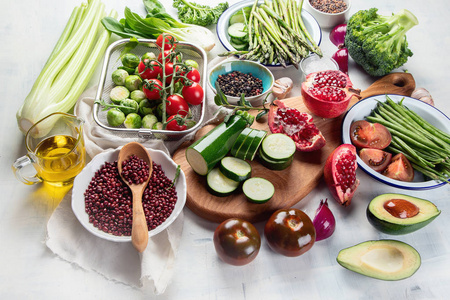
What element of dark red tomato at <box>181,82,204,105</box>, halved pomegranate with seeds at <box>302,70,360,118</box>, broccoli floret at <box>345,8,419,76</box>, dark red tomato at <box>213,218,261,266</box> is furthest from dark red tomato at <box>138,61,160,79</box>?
broccoli floret at <box>345,8,419,76</box>

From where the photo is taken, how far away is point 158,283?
79.0 inches

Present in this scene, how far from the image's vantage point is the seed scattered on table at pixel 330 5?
337 cm

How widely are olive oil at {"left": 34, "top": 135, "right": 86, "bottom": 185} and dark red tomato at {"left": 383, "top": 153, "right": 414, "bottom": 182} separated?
1996 millimetres

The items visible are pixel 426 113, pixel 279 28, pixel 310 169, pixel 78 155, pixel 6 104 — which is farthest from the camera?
pixel 279 28

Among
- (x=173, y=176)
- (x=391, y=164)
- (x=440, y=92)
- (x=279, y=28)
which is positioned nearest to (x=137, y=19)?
(x=279, y=28)

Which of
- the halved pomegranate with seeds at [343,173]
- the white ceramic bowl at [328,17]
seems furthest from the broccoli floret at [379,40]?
the halved pomegranate with seeds at [343,173]

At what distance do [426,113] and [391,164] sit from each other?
564 millimetres

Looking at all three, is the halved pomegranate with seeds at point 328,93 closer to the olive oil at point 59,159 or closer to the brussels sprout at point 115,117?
the brussels sprout at point 115,117

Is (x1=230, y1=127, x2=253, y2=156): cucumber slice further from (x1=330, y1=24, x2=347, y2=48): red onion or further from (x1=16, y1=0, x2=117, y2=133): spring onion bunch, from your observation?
(x1=330, y1=24, x2=347, y2=48): red onion

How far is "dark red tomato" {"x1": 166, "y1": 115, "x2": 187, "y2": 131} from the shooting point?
2357 mm

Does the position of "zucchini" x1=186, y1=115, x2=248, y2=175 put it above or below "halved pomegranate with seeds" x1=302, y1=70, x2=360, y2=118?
below

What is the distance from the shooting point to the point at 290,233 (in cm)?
198

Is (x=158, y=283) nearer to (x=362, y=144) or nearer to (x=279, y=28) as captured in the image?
(x=362, y=144)

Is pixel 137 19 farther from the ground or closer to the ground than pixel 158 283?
farther from the ground
